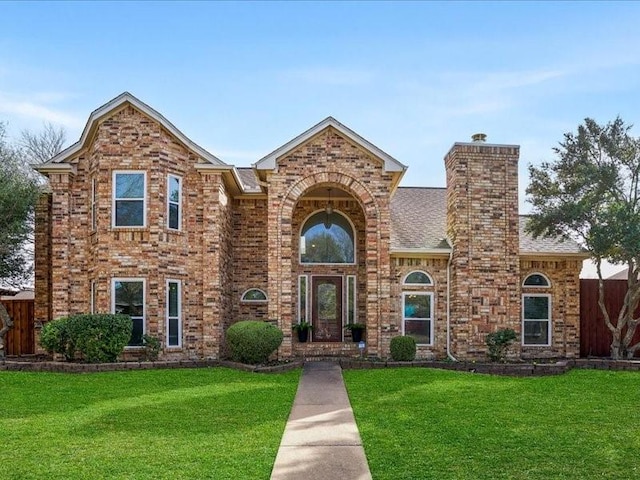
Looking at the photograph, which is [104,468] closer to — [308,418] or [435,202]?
[308,418]

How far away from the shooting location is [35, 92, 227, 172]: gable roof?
1568cm

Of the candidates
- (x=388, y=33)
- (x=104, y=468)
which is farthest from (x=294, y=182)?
(x=104, y=468)

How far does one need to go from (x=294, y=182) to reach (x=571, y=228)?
26.5ft

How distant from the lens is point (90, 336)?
14375 mm

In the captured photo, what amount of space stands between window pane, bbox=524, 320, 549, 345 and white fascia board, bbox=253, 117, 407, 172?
21.3 feet

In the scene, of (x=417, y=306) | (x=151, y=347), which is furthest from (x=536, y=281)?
(x=151, y=347)

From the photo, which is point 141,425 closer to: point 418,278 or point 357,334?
point 357,334

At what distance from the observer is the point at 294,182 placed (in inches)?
651

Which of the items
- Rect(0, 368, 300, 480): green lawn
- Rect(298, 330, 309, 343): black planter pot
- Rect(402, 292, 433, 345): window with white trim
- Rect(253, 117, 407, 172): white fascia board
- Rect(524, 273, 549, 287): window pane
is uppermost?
Rect(253, 117, 407, 172): white fascia board

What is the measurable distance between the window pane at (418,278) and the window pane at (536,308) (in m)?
3.25

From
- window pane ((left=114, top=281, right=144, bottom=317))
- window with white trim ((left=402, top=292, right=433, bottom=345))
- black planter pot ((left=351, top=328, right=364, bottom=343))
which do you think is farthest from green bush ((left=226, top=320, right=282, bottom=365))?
window with white trim ((left=402, top=292, right=433, bottom=345))

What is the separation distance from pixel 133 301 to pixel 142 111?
525cm

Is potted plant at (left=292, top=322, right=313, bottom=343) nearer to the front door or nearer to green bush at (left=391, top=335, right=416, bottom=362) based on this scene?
the front door

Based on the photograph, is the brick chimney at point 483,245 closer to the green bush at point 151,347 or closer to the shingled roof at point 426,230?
the shingled roof at point 426,230
